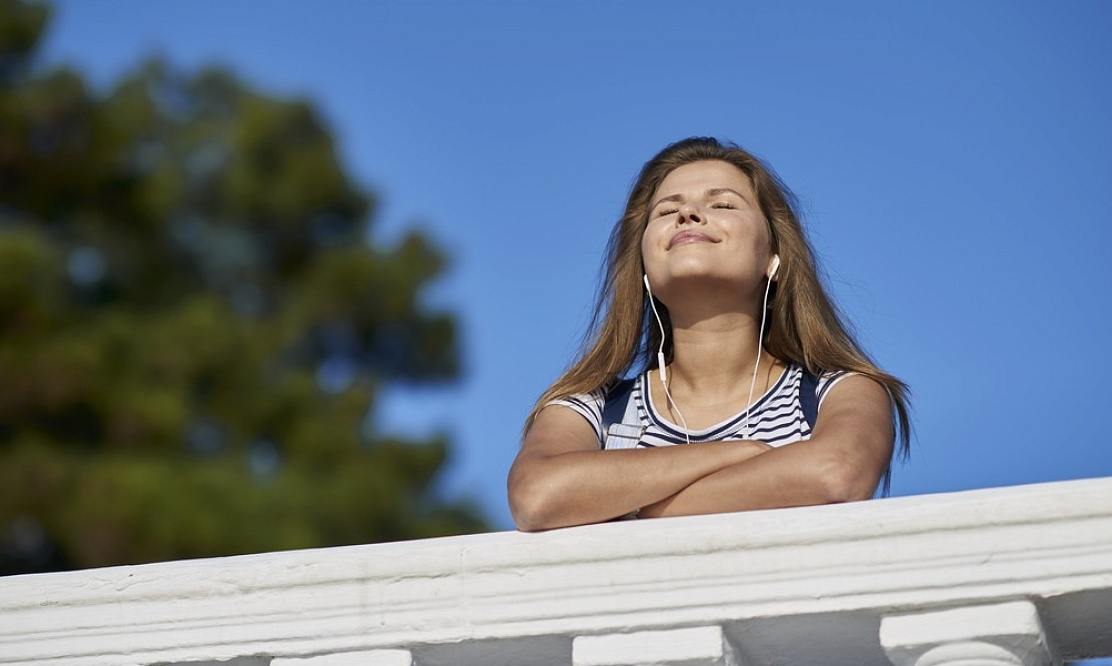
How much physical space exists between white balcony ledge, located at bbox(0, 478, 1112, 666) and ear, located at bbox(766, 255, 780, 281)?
40.6 inches

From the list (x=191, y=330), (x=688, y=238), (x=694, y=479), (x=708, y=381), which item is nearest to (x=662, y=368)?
(x=708, y=381)

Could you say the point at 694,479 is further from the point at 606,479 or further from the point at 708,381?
the point at 708,381

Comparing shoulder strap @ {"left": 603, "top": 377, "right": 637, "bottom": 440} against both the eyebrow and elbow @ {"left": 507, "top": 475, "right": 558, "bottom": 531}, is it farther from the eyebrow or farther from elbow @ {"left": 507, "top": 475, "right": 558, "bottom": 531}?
elbow @ {"left": 507, "top": 475, "right": 558, "bottom": 531}

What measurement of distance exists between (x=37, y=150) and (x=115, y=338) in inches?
60.4

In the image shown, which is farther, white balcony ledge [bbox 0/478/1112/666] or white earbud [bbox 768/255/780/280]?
white earbud [bbox 768/255/780/280]

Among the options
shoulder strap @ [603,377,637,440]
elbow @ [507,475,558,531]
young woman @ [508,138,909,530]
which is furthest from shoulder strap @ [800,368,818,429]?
elbow @ [507,475,558,531]

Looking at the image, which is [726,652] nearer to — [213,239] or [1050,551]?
[1050,551]

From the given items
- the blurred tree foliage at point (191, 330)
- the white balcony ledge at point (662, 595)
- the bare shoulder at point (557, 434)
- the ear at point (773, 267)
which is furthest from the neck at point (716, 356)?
the blurred tree foliage at point (191, 330)

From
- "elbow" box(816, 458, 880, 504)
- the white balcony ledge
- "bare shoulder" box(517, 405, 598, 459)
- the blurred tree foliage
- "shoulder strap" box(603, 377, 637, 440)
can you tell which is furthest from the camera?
the blurred tree foliage

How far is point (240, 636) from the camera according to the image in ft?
5.73

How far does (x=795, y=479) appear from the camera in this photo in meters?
1.95

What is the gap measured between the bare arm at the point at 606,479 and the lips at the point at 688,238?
48 cm

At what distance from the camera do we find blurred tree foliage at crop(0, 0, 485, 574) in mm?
8492

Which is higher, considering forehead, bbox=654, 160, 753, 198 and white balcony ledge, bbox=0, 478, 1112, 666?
forehead, bbox=654, 160, 753, 198
